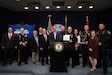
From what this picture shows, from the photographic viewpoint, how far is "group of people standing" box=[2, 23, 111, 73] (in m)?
6.34

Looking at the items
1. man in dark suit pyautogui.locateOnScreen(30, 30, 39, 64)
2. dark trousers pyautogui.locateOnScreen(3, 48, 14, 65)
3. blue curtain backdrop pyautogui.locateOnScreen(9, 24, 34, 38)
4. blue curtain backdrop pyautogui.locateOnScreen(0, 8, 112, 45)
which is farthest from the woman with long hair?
blue curtain backdrop pyautogui.locateOnScreen(0, 8, 112, 45)

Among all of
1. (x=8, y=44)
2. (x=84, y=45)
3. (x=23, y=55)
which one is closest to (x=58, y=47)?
(x=84, y=45)

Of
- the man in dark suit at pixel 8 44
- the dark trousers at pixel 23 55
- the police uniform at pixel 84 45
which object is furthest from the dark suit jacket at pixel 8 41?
the police uniform at pixel 84 45

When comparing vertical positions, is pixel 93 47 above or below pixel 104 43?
below

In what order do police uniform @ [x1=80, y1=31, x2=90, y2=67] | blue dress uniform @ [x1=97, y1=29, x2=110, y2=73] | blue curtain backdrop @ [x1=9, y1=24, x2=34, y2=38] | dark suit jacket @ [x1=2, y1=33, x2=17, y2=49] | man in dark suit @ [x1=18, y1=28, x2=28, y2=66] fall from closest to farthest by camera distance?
blue dress uniform @ [x1=97, y1=29, x2=110, y2=73] → police uniform @ [x1=80, y1=31, x2=90, y2=67] → dark suit jacket @ [x1=2, y1=33, x2=17, y2=49] → man in dark suit @ [x1=18, y1=28, x2=28, y2=66] → blue curtain backdrop @ [x1=9, y1=24, x2=34, y2=38]

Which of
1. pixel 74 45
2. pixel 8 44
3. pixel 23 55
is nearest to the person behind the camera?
pixel 74 45

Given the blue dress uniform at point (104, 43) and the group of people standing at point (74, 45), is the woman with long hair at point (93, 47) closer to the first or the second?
the group of people standing at point (74, 45)

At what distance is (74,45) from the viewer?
6840 mm

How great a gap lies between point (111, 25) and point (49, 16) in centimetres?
343

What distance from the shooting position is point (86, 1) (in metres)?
8.07

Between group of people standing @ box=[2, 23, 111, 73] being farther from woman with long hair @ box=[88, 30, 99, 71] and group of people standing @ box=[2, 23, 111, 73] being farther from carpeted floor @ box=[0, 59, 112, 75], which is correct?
carpeted floor @ box=[0, 59, 112, 75]

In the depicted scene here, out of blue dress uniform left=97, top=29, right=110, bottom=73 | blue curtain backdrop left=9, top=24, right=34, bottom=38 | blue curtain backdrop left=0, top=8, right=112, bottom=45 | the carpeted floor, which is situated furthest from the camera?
blue curtain backdrop left=0, top=8, right=112, bottom=45

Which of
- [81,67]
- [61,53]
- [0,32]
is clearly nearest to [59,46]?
[61,53]

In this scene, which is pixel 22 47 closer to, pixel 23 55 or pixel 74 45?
pixel 23 55
